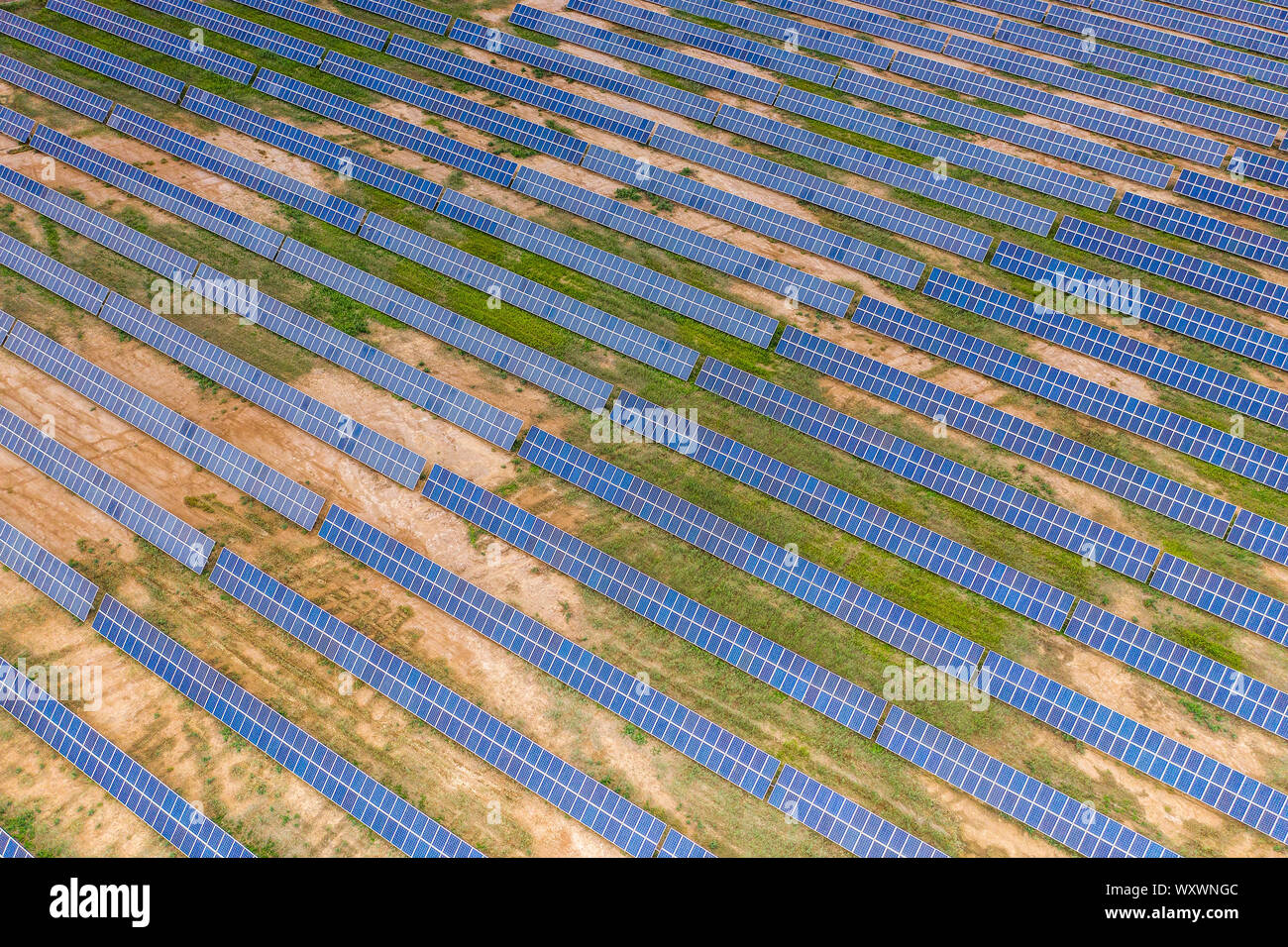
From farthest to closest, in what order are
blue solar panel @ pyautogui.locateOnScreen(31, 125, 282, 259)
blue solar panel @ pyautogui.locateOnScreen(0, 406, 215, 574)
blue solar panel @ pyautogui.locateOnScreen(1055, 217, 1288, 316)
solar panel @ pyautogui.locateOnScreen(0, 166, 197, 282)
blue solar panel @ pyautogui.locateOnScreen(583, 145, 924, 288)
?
blue solar panel @ pyautogui.locateOnScreen(31, 125, 282, 259) → solar panel @ pyautogui.locateOnScreen(0, 166, 197, 282) → blue solar panel @ pyautogui.locateOnScreen(583, 145, 924, 288) → blue solar panel @ pyautogui.locateOnScreen(1055, 217, 1288, 316) → blue solar panel @ pyautogui.locateOnScreen(0, 406, 215, 574)

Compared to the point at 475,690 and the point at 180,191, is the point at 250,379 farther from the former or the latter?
the point at 475,690

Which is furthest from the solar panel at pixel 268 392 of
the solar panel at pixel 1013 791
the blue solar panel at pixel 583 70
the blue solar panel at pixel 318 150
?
the blue solar panel at pixel 583 70

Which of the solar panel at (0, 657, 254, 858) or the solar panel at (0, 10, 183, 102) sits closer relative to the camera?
the solar panel at (0, 657, 254, 858)

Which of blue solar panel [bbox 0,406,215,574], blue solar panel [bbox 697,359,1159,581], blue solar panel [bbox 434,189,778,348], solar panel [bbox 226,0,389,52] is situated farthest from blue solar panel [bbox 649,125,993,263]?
blue solar panel [bbox 0,406,215,574]

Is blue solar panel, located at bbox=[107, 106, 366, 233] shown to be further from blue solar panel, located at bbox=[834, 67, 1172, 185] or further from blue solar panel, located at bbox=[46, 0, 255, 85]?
blue solar panel, located at bbox=[834, 67, 1172, 185]

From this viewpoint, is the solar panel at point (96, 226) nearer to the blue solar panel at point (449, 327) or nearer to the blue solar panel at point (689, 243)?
the blue solar panel at point (449, 327)
